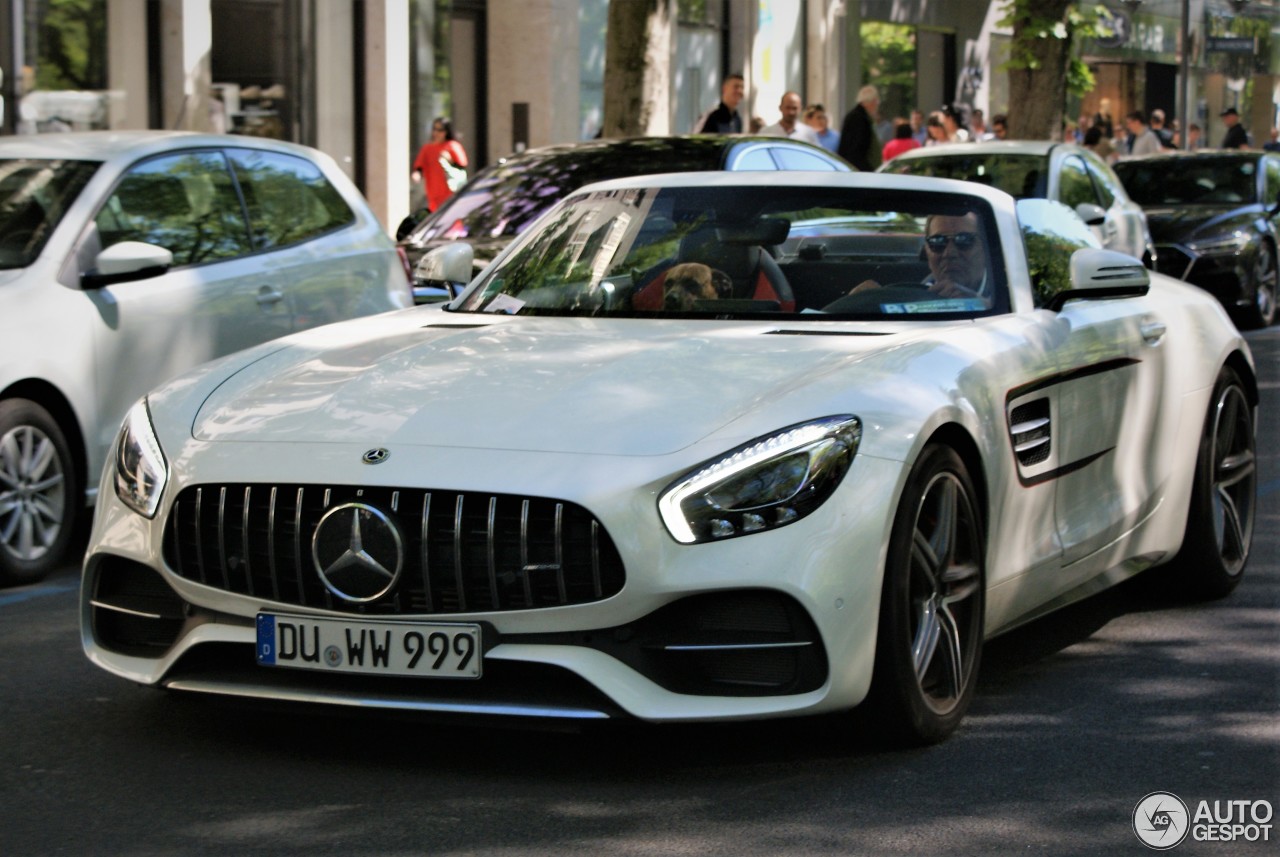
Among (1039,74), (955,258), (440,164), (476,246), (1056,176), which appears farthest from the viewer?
(1039,74)

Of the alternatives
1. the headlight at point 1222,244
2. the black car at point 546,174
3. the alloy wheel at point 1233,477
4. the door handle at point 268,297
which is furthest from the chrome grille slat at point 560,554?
the headlight at point 1222,244

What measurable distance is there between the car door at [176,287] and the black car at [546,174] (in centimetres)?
→ 295

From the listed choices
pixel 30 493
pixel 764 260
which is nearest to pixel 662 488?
pixel 764 260

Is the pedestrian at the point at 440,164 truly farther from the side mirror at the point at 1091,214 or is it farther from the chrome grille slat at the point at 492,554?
the chrome grille slat at the point at 492,554

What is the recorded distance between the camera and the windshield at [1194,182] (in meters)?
18.5

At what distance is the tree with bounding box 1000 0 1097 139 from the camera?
81.7 ft

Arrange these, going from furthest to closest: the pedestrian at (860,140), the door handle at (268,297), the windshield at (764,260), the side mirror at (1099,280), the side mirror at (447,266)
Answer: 1. the pedestrian at (860,140)
2. the door handle at (268,297)
3. the side mirror at (447,266)
4. the side mirror at (1099,280)
5. the windshield at (764,260)

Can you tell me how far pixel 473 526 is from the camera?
14.8 feet

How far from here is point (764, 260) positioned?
19.9 ft

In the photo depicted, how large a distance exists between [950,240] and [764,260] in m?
0.53

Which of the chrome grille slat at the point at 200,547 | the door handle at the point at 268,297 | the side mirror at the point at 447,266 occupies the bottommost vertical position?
the chrome grille slat at the point at 200,547

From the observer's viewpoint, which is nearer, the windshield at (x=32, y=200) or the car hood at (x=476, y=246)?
the windshield at (x=32, y=200)

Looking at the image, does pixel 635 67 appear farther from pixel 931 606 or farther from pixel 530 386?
pixel 931 606

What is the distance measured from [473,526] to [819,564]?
74cm
